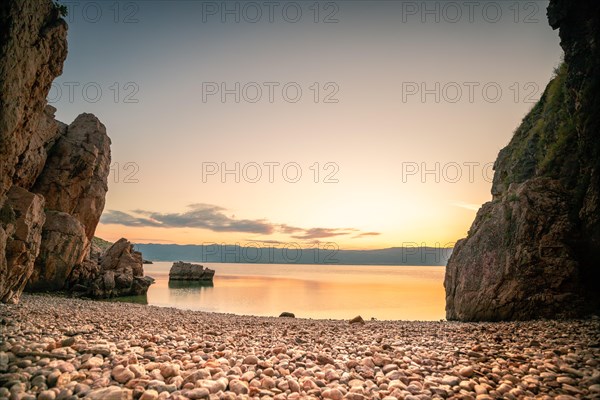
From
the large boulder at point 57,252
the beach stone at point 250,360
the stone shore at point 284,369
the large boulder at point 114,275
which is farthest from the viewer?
the large boulder at point 114,275

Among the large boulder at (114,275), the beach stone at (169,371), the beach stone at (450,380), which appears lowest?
the large boulder at (114,275)

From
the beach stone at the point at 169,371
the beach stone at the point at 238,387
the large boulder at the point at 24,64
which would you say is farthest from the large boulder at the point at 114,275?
the beach stone at the point at 238,387

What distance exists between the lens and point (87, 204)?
118ft

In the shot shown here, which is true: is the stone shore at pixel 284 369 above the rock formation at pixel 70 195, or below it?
below

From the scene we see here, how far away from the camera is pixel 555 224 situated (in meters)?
14.0

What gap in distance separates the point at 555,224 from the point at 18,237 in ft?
85.8

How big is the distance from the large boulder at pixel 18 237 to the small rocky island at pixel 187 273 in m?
60.4

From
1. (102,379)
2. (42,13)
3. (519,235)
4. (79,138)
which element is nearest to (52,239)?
(79,138)

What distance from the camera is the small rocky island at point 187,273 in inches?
2975

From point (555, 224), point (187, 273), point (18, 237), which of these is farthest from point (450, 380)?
point (187, 273)

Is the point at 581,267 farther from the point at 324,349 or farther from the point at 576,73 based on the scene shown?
the point at 324,349

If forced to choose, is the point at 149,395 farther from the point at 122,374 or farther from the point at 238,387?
the point at 238,387

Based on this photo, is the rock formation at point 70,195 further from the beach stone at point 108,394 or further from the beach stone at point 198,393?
the beach stone at point 198,393

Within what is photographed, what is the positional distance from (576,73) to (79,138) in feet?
139
